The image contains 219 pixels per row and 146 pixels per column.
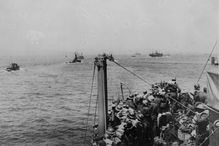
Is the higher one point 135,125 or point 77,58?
point 135,125

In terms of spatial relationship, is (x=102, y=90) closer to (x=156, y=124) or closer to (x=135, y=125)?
(x=135, y=125)

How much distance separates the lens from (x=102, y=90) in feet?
33.6

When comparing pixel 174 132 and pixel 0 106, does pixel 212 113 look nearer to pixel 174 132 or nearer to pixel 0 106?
pixel 174 132

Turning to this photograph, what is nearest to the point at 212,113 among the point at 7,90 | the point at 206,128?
the point at 206,128

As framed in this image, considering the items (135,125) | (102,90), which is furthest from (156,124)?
(102,90)

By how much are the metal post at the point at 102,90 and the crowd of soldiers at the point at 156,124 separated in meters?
0.31

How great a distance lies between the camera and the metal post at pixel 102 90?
10.1m

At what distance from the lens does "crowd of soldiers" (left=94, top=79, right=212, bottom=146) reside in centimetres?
997

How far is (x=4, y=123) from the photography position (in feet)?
87.9

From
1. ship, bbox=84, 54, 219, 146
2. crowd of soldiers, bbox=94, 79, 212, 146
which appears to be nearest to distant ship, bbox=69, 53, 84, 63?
crowd of soldiers, bbox=94, 79, 212, 146

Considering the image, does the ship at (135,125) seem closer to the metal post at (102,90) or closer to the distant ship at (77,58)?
the metal post at (102,90)

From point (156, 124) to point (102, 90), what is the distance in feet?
10.8

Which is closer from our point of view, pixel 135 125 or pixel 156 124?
pixel 135 125

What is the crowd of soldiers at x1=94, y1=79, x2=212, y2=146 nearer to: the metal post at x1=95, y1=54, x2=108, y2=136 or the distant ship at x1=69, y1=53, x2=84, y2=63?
the metal post at x1=95, y1=54, x2=108, y2=136
